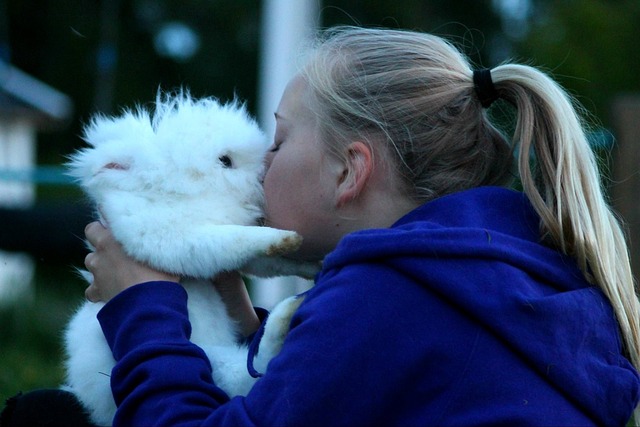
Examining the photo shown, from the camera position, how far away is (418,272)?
5.23 feet

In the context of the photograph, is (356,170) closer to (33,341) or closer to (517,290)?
(517,290)

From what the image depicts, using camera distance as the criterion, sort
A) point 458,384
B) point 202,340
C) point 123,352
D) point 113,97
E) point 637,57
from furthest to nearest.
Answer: point 113,97 → point 637,57 → point 202,340 → point 123,352 → point 458,384

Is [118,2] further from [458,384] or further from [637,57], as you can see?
[458,384]

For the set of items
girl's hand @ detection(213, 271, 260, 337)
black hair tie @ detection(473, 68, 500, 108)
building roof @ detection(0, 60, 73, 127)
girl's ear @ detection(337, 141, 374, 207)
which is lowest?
building roof @ detection(0, 60, 73, 127)

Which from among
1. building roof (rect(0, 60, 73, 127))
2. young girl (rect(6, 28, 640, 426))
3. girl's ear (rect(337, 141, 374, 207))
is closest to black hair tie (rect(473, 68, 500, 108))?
young girl (rect(6, 28, 640, 426))

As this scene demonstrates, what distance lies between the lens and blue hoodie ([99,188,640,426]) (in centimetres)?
156

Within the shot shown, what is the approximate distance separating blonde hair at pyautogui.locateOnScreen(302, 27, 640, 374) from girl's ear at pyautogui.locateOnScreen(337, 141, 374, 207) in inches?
1.2

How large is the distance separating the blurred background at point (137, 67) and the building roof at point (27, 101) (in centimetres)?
4

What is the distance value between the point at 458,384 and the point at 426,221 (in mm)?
328

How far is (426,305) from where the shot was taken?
1.60 m

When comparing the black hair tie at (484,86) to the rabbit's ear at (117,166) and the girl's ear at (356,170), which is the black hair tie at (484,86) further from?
the rabbit's ear at (117,166)

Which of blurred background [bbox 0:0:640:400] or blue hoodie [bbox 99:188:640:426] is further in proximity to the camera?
blurred background [bbox 0:0:640:400]

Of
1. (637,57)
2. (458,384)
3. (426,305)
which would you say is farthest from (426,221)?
(637,57)

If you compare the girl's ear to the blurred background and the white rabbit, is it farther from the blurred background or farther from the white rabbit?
the blurred background
